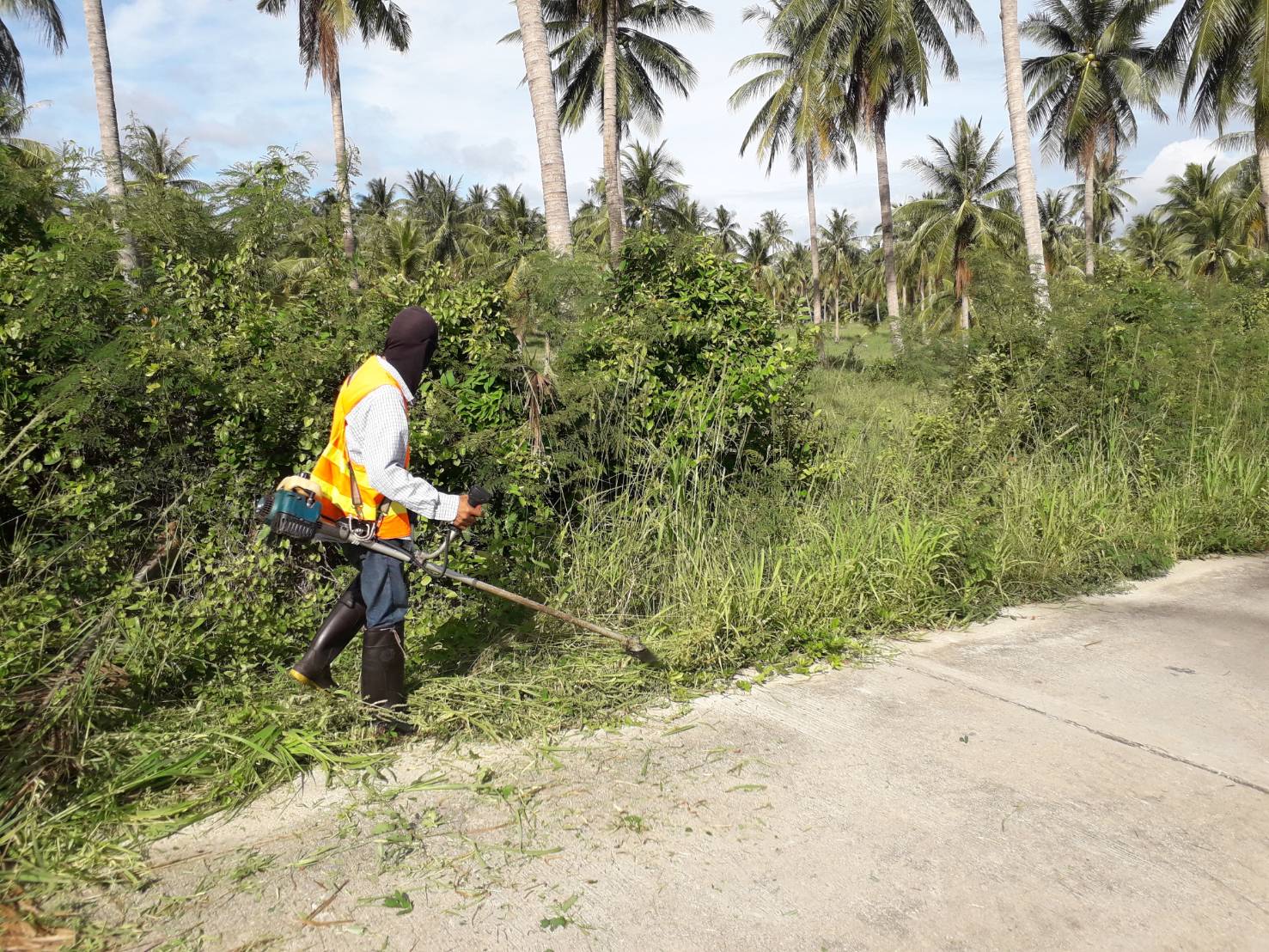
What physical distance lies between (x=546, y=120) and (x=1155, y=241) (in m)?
51.6

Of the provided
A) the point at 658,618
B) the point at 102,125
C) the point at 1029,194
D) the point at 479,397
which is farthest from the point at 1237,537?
the point at 102,125

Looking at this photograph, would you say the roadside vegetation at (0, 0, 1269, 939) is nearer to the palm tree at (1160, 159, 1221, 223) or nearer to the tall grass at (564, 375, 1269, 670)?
the tall grass at (564, 375, 1269, 670)

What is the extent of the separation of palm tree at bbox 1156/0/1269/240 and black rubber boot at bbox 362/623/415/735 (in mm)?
18597

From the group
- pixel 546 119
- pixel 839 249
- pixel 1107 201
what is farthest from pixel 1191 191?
pixel 546 119

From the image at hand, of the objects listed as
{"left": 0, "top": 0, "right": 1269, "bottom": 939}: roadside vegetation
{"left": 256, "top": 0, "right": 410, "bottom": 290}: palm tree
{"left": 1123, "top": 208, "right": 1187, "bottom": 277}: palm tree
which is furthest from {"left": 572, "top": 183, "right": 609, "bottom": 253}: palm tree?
{"left": 1123, "top": 208, "right": 1187, "bottom": 277}: palm tree

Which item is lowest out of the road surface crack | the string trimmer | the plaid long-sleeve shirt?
the road surface crack

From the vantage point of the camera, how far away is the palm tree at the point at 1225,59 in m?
15.9

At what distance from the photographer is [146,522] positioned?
431cm

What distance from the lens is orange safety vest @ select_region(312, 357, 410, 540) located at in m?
3.48

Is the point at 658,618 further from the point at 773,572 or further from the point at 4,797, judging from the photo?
the point at 4,797

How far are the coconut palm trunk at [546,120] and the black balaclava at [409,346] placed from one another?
440 centimetres

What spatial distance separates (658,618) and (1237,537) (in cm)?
487

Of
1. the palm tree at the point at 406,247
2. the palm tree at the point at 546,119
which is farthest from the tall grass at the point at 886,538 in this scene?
the palm tree at the point at 406,247

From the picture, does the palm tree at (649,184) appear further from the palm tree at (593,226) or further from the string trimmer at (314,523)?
the string trimmer at (314,523)
